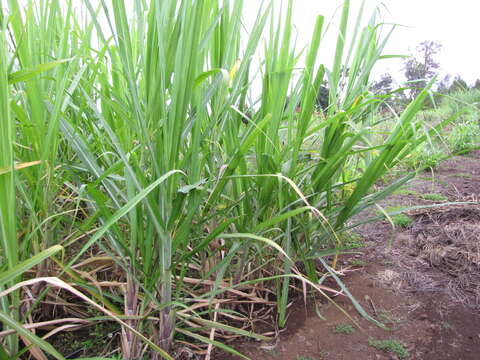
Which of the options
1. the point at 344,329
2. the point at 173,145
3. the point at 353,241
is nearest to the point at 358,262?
the point at 353,241

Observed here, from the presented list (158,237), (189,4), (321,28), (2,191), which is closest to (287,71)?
(321,28)

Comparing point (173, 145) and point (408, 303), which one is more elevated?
point (173, 145)

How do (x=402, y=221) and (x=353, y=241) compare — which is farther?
(x=402, y=221)

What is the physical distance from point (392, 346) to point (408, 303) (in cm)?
22

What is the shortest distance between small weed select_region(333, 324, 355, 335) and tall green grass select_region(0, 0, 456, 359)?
17 cm

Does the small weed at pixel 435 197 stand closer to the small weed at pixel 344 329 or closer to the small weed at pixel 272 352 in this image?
the small weed at pixel 344 329

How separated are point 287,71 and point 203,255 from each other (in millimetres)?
539

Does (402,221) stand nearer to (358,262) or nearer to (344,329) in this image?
(358,262)

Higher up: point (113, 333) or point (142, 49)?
point (142, 49)

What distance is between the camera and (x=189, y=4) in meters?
0.60

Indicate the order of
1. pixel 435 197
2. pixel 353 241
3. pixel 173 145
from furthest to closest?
pixel 435 197
pixel 353 241
pixel 173 145

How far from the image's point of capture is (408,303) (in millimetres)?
1087

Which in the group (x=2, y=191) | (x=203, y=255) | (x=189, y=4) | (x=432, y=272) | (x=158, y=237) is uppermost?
(x=189, y=4)

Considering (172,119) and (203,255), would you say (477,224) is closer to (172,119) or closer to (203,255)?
(203,255)
